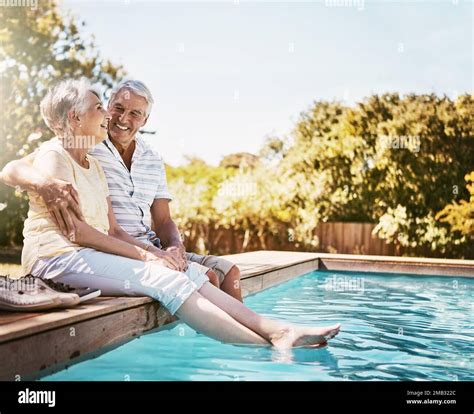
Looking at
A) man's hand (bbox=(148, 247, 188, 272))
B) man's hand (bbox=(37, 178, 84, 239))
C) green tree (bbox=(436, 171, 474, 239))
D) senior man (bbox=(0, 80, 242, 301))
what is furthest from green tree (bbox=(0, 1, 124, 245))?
man's hand (bbox=(37, 178, 84, 239))

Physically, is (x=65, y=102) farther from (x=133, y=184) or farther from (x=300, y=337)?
(x=300, y=337)

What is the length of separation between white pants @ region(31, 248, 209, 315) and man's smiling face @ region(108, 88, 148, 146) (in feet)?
2.80

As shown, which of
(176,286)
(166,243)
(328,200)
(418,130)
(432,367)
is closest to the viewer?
(176,286)

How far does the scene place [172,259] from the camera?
3391mm

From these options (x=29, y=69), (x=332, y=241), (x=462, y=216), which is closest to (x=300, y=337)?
(x=462, y=216)

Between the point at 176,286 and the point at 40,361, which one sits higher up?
the point at 176,286

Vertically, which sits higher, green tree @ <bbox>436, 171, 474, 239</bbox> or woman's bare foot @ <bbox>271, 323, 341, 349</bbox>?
green tree @ <bbox>436, 171, 474, 239</bbox>

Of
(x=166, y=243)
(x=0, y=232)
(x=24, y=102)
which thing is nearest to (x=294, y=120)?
(x=24, y=102)

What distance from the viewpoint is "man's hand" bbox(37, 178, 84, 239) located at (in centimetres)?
302

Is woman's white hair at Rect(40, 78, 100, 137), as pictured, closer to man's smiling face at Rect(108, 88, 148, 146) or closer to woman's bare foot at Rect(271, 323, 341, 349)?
man's smiling face at Rect(108, 88, 148, 146)

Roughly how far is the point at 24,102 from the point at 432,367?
12411 mm

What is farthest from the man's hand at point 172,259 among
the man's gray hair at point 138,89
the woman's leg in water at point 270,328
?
the man's gray hair at point 138,89
